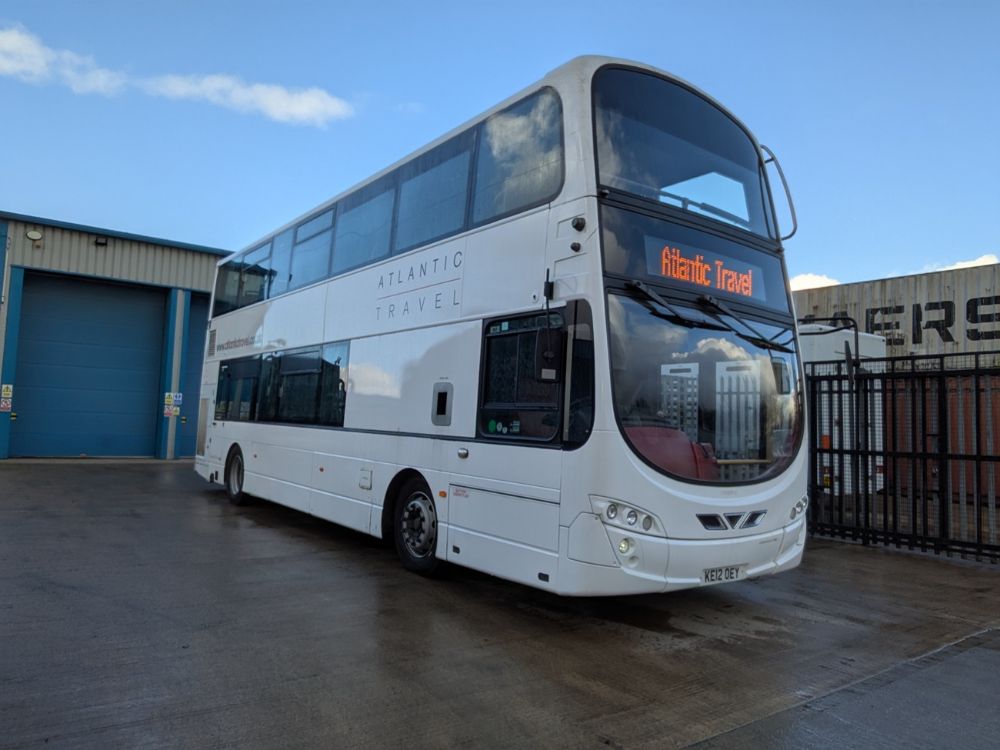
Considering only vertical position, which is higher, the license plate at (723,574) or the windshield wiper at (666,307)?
the windshield wiper at (666,307)

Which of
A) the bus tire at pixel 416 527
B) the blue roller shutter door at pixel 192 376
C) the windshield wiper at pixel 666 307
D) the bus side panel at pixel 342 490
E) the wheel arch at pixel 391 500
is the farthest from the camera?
the blue roller shutter door at pixel 192 376

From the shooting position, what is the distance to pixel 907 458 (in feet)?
30.1

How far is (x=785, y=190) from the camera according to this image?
6.64 metres

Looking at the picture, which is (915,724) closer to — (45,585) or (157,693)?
(157,693)

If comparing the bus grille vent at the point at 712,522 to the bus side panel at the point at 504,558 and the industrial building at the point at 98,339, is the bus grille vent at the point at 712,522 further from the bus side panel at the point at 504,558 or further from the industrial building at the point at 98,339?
the industrial building at the point at 98,339

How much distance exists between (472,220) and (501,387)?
5.76 feet

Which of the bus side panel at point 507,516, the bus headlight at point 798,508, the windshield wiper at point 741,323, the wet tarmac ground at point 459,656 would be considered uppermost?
the windshield wiper at point 741,323

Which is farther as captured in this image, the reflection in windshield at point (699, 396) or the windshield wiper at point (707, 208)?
the windshield wiper at point (707, 208)

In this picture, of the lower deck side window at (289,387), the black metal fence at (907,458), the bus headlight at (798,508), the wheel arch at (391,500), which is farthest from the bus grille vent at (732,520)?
the lower deck side window at (289,387)

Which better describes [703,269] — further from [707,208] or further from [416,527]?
[416,527]

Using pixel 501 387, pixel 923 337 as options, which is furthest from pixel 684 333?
pixel 923 337

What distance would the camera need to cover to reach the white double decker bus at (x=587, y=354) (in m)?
4.98

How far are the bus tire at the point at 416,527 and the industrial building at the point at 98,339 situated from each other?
56.2 feet

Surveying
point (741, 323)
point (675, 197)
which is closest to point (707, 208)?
point (675, 197)
